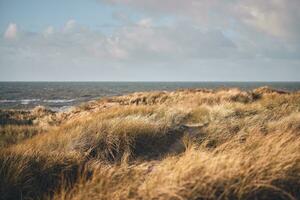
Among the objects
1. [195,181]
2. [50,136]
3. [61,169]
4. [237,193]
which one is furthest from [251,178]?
[50,136]

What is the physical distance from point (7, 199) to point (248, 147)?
3.69 metres

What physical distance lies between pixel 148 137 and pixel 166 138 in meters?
0.46

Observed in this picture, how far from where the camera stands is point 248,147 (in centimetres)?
539

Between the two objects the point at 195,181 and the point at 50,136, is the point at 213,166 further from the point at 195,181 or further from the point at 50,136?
the point at 50,136

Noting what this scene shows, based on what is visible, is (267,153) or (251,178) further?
(267,153)

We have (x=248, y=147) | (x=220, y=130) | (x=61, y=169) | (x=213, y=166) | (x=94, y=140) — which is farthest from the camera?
(x=220, y=130)

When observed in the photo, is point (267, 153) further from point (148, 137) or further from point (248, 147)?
point (148, 137)

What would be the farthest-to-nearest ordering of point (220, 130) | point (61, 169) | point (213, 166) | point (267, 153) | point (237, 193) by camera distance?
point (220, 130) < point (61, 169) < point (267, 153) < point (213, 166) < point (237, 193)

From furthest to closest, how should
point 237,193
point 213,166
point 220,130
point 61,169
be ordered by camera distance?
point 220,130 < point 61,169 < point 213,166 < point 237,193

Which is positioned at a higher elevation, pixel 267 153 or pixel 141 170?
pixel 267 153

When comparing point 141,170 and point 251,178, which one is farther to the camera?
point 141,170

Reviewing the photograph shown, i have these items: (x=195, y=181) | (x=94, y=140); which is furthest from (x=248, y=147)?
(x=94, y=140)

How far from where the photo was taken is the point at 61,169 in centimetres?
505

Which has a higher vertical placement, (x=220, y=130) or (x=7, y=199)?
(x=220, y=130)
